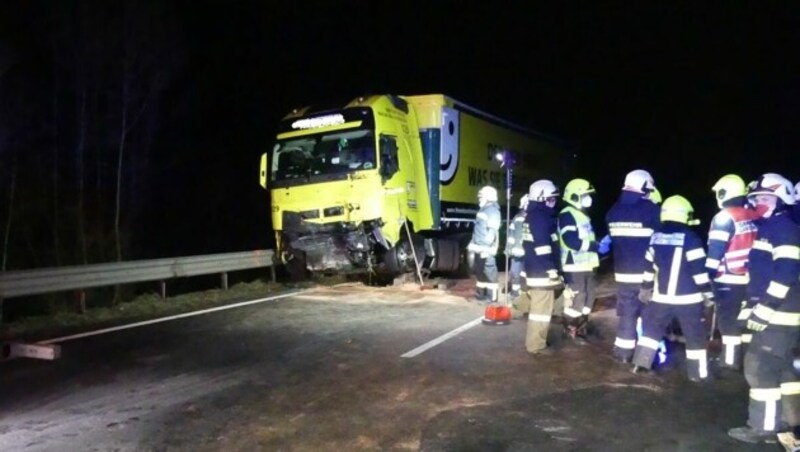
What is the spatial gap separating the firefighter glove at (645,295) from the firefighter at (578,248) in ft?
4.60

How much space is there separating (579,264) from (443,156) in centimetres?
736

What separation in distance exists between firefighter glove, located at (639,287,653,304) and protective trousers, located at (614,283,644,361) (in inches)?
12.2

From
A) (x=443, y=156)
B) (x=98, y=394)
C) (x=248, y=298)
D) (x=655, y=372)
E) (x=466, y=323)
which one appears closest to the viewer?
(x=98, y=394)

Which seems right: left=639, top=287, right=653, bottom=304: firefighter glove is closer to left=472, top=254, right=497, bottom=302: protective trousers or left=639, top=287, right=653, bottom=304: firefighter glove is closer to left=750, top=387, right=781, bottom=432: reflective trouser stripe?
left=750, top=387, right=781, bottom=432: reflective trouser stripe

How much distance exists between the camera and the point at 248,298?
1358 centimetres

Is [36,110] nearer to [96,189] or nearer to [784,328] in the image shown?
[96,189]

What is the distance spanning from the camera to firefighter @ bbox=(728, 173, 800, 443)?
5.45 metres

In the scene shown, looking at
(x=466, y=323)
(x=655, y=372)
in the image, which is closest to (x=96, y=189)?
(x=466, y=323)

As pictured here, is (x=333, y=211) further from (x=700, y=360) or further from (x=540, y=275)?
(x=700, y=360)

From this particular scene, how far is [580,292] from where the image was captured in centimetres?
897

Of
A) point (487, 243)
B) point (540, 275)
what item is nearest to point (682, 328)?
point (540, 275)

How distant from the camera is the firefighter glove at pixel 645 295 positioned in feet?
24.3

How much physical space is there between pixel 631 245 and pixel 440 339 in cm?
267

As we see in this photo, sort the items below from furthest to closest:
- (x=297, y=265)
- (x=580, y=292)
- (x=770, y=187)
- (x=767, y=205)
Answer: (x=297, y=265), (x=580, y=292), (x=770, y=187), (x=767, y=205)
